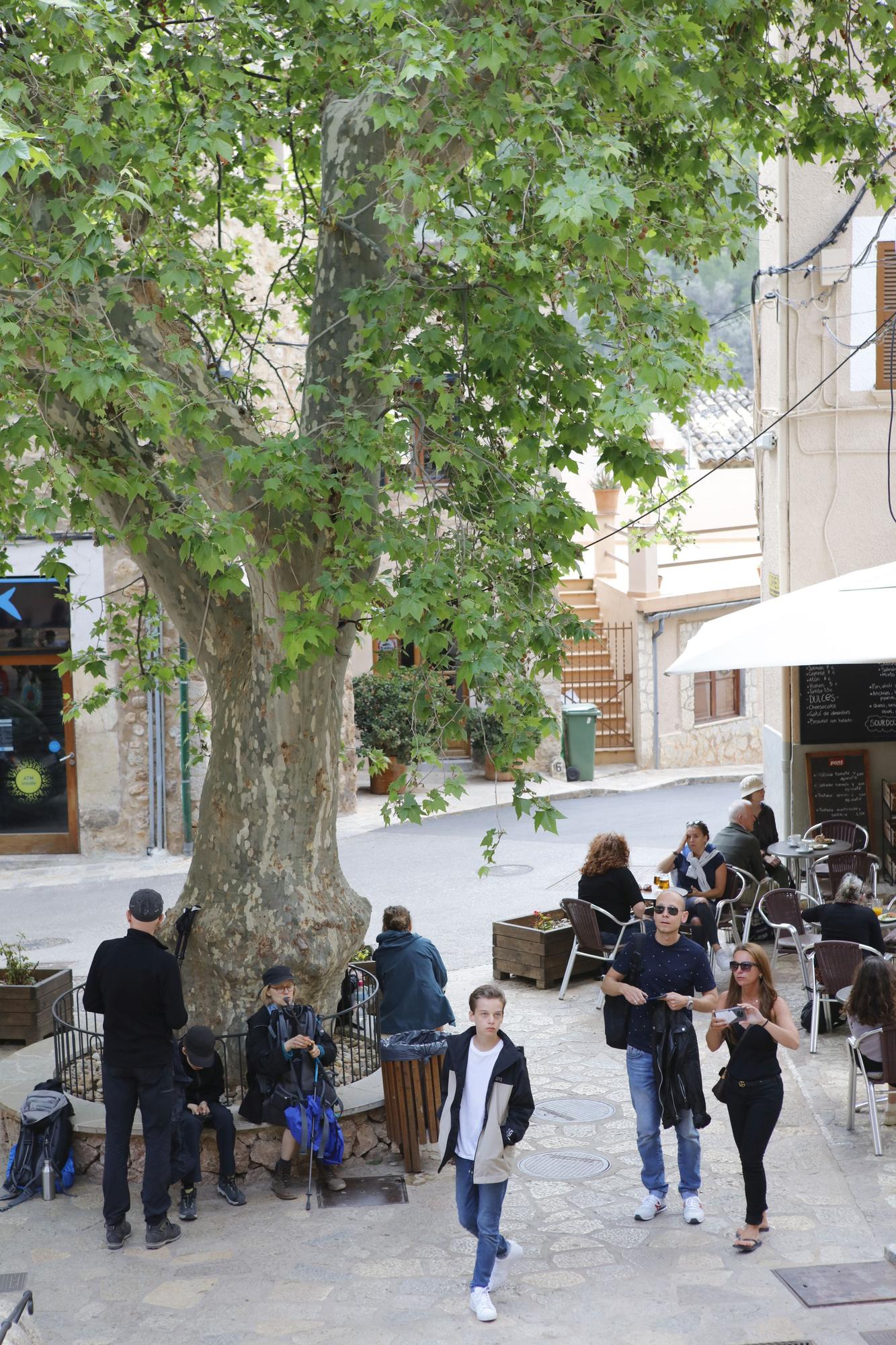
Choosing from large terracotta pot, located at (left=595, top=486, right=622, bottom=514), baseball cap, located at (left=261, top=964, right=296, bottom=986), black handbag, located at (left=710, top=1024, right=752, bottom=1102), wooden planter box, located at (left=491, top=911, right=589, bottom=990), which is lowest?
wooden planter box, located at (left=491, top=911, right=589, bottom=990)

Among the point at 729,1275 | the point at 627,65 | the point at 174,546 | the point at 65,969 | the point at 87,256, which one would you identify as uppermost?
the point at 627,65

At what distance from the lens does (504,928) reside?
11266mm

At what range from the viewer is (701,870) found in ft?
35.6

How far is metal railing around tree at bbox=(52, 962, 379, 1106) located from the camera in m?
8.15

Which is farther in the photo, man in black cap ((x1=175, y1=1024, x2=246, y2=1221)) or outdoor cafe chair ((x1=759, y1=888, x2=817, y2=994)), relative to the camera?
outdoor cafe chair ((x1=759, y1=888, x2=817, y2=994))

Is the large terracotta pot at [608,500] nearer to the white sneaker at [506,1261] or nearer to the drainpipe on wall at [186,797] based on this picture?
the drainpipe on wall at [186,797]

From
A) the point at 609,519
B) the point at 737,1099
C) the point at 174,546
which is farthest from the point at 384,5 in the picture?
the point at 609,519

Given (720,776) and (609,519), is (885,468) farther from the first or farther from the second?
(609,519)

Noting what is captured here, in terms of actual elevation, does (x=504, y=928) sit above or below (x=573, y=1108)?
above

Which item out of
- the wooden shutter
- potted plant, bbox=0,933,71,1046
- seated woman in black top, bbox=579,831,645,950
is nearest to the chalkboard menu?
the wooden shutter

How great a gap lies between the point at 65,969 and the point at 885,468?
9.21 metres

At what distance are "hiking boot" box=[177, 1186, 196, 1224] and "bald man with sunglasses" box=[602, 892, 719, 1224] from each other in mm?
2289

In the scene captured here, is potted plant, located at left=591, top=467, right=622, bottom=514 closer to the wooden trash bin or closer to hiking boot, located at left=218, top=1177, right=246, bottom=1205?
the wooden trash bin

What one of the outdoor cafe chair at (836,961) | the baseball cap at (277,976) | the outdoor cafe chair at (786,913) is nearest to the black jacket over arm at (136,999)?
the baseball cap at (277,976)
